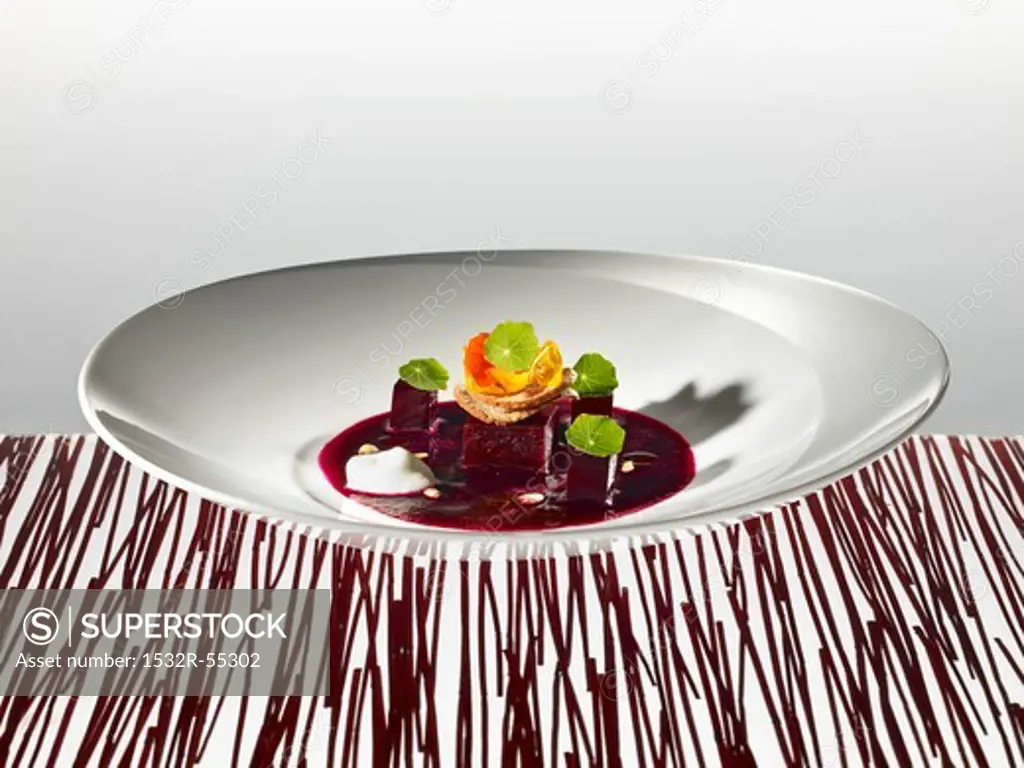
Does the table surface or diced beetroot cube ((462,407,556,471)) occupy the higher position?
diced beetroot cube ((462,407,556,471))

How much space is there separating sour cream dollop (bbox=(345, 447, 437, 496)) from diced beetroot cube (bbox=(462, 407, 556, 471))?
0.22 ft

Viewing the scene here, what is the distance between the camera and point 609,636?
157 cm

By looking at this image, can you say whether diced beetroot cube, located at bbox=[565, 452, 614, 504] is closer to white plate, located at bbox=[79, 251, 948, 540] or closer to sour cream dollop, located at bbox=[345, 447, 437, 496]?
white plate, located at bbox=[79, 251, 948, 540]

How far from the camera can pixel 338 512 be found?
59.7 inches

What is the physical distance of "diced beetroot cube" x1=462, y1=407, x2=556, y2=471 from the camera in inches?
64.1

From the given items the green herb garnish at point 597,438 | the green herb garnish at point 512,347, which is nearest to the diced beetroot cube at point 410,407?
the green herb garnish at point 512,347

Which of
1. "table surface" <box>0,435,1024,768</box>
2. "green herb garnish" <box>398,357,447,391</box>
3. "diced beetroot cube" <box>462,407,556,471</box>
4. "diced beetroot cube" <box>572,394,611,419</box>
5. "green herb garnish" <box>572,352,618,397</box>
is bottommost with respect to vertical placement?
"table surface" <box>0,435,1024,768</box>

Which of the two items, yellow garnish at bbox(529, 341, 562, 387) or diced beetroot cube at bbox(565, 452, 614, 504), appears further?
yellow garnish at bbox(529, 341, 562, 387)

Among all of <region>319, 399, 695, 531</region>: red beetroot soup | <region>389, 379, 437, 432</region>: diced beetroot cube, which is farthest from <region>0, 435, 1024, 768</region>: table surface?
<region>389, 379, 437, 432</region>: diced beetroot cube

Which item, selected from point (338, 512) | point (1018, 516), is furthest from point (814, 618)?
point (338, 512)

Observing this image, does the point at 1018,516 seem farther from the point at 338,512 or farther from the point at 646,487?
the point at 338,512

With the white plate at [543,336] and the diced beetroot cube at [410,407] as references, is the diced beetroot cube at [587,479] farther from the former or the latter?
the diced beetroot cube at [410,407]

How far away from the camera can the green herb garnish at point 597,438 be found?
153cm

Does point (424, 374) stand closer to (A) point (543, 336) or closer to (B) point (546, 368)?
(B) point (546, 368)
